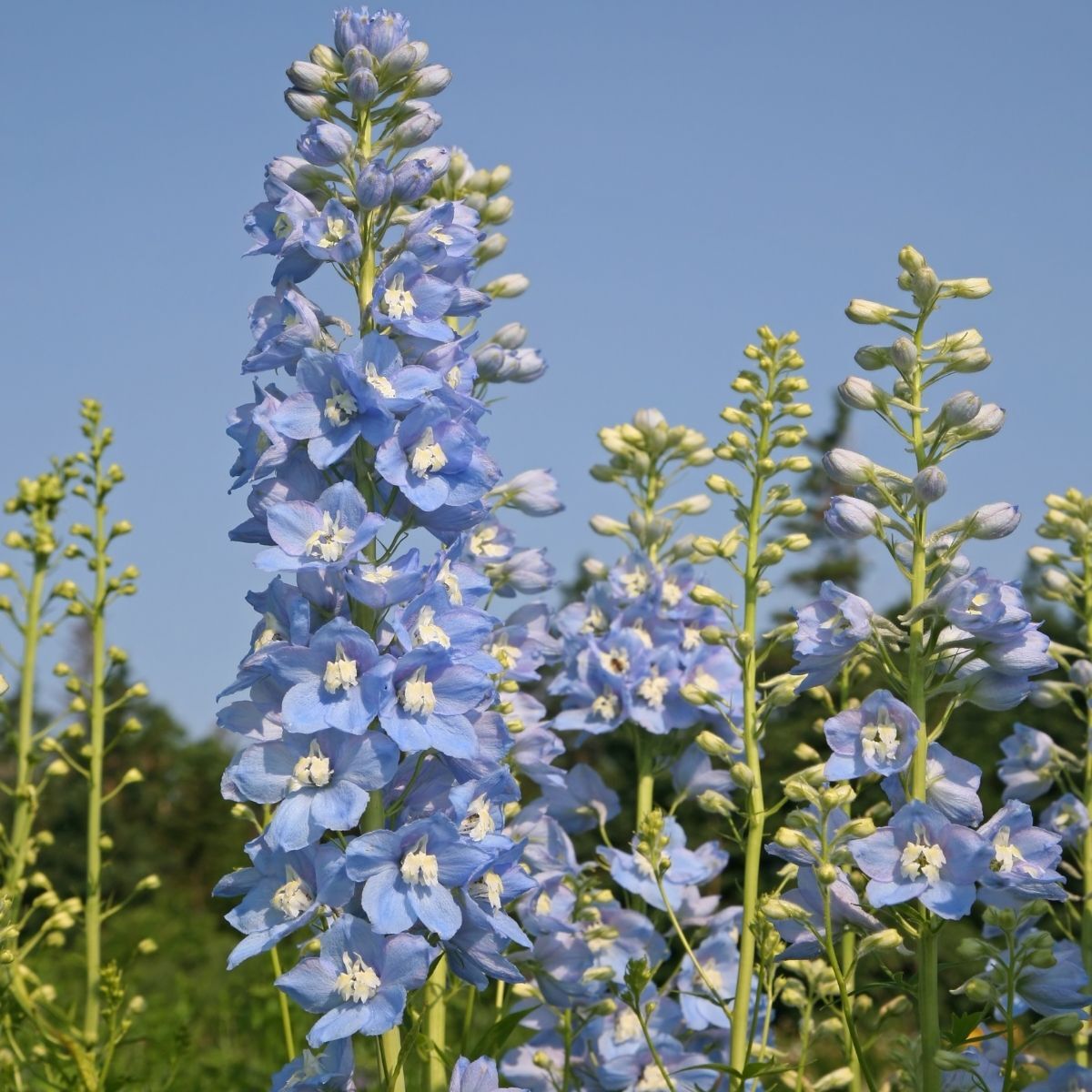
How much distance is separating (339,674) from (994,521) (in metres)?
1.64

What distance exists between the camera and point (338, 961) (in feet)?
9.94

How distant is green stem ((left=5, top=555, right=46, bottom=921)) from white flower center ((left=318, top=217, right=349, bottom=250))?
2.97 meters

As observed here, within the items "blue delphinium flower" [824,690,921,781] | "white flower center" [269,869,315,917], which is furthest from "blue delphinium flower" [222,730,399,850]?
"blue delphinium flower" [824,690,921,781]

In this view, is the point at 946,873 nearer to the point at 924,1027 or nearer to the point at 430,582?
the point at 924,1027

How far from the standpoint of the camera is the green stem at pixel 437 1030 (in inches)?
155

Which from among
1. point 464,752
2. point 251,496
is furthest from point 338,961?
point 251,496

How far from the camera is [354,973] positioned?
3.02 m

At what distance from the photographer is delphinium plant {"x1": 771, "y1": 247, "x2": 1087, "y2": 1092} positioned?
335 centimetres

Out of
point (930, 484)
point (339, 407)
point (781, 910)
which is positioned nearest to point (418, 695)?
point (339, 407)

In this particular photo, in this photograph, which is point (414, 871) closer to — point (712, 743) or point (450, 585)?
point (450, 585)

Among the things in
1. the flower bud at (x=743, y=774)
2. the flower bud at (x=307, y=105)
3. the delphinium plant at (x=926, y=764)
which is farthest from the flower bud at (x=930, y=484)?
the flower bud at (x=307, y=105)

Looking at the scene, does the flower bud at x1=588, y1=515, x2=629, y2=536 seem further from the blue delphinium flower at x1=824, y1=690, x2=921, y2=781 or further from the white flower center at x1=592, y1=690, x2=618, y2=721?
the blue delphinium flower at x1=824, y1=690, x2=921, y2=781

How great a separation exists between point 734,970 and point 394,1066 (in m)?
2.05

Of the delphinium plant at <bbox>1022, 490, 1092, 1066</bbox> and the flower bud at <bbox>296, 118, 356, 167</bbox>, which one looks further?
the delphinium plant at <bbox>1022, 490, 1092, 1066</bbox>
